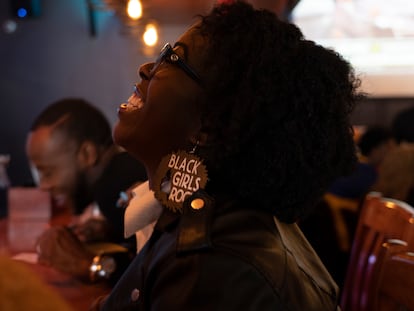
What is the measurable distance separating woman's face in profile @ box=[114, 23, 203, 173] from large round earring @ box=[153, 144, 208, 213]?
0.12ft

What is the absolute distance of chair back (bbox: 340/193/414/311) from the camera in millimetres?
1158

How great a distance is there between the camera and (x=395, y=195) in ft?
7.96

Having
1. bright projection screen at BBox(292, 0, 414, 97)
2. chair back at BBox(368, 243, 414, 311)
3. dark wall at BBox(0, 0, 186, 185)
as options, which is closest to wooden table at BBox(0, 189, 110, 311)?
chair back at BBox(368, 243, 414, 311)

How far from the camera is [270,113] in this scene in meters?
0.71

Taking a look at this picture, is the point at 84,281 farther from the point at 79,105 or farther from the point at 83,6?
the point at 83,6

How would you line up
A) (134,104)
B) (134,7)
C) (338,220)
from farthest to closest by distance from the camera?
(134,7), (338,220), (134,104)

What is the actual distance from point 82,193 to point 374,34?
288 centimetres

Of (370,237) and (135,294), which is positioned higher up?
(135,294)

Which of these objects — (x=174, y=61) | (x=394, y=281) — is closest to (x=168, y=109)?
(x=174, y=61)

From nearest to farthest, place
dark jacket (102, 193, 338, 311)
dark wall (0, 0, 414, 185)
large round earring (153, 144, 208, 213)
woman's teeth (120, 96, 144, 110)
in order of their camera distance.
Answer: dark jacket (102, 193, 338, 311), large round earring (153, 144, 208, 213), woman's teeth (120, 96, 144, 110), dark wall (0, 0, 414, 185)

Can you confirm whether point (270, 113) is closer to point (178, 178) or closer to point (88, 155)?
point (178, 178)

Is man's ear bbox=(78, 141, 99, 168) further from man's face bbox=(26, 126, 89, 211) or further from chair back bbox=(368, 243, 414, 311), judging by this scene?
chair back bbox=(368, 243, 414, 311)

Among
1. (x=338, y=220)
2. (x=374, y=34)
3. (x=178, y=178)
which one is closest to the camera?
(x=178, y=178)

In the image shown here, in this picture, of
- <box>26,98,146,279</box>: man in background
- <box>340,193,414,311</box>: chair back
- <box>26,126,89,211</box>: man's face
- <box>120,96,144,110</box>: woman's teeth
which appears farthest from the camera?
<box>26,126,89,211</box>: man's face
